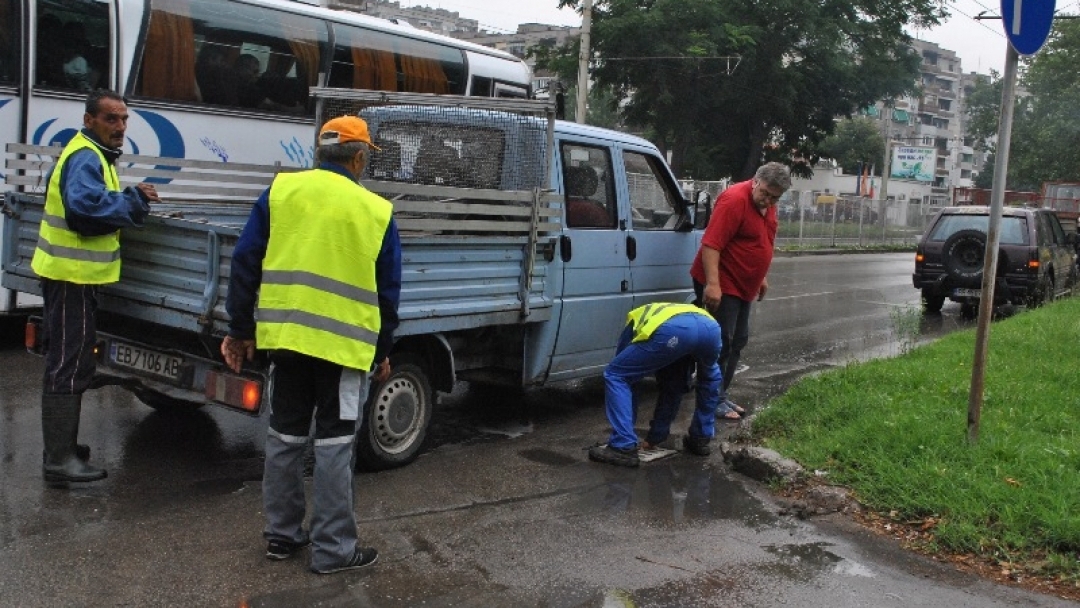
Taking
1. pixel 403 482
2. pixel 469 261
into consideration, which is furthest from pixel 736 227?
pixel 403 482

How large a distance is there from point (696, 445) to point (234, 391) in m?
2.82

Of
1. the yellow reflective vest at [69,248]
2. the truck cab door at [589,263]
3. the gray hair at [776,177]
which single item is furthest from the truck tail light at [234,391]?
the gray hair at [776,177]

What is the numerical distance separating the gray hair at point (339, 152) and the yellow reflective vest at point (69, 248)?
1.58 meters

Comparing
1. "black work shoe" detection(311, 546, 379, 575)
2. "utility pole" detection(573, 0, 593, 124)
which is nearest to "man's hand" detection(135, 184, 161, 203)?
"black work shoe" detection(311, 546, 379, 575)

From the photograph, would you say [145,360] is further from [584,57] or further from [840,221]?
[840,221]

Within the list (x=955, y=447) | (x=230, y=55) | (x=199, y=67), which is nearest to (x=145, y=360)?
(x=955, y=447)

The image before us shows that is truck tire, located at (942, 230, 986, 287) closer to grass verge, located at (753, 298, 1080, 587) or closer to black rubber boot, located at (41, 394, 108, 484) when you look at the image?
grass verge, located at (753, 298, 1080, 587)

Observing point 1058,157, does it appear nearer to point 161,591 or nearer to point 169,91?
point 169,91

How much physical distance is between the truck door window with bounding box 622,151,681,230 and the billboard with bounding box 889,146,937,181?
76676mm

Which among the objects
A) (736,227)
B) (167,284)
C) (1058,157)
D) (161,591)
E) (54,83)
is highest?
(1058,157)

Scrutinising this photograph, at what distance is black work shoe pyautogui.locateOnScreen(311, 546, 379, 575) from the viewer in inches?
161

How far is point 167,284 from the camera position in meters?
5.18

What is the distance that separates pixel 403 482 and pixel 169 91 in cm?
606

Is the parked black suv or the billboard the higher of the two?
the billboard
